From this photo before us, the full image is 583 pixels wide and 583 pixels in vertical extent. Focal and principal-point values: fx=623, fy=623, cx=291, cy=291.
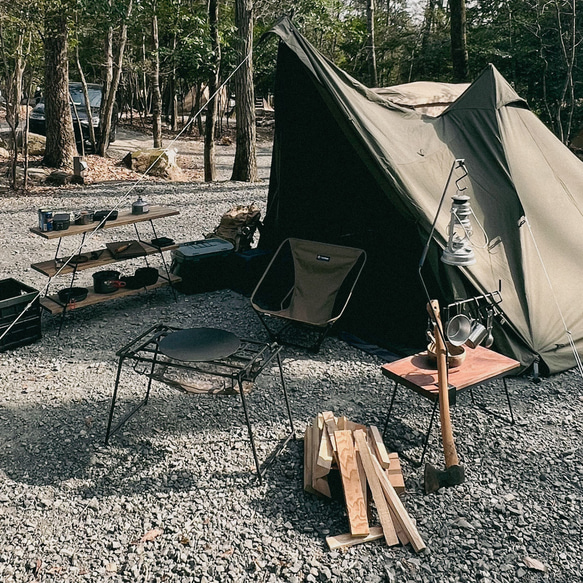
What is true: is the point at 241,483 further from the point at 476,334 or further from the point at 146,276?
the point at 146,276

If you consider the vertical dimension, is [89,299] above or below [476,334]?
below

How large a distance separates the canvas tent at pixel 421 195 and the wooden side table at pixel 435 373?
0.91 m

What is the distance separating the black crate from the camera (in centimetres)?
533

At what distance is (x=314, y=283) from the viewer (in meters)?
6.09

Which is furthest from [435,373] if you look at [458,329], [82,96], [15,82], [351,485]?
[82,96]

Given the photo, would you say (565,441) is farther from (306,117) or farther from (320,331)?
(306,117)

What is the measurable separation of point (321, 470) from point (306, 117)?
12.1ft

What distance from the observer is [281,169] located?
6.51m

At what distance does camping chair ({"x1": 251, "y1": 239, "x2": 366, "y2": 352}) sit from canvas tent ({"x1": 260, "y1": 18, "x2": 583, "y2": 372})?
0.19 metres

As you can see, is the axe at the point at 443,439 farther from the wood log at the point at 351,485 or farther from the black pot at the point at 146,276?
the black pot at the point at 146,276

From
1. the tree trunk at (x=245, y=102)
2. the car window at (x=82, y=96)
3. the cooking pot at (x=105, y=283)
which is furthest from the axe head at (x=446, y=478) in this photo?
the car window at (x=82, y=96)

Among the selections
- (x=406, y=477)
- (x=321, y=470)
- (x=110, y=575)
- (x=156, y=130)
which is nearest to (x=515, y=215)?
(x=406, y=477)

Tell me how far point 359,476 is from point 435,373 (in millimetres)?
882

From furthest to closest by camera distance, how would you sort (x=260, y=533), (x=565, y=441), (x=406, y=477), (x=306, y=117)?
1. (x=306, y=117)
2. (x=565, y=441)
3. (x=406, y=477)
4. (x=260, y=533)
